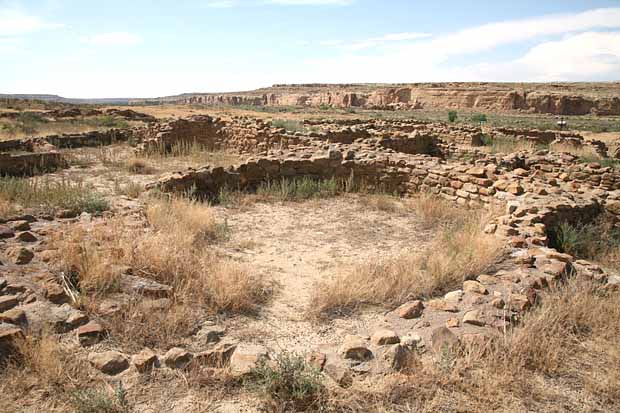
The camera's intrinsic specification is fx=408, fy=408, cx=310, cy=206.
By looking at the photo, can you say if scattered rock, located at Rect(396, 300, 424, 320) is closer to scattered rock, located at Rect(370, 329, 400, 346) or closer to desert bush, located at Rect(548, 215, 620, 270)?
scattered rock, located at Rect(370, 329, 400, 346)

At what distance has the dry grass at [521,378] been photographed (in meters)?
2.52


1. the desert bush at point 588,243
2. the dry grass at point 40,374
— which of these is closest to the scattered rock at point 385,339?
the dry grass at point 40,374

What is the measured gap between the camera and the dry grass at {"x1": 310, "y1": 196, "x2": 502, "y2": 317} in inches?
147

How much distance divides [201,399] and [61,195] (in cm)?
471

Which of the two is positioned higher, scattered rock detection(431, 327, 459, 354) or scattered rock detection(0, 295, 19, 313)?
scattered rock detection(0, 295, 19, 313)

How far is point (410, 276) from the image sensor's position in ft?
13.0

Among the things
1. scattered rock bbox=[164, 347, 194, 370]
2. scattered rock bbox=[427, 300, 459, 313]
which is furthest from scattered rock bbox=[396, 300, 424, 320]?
scattered rock bbox=[164, 347, 194, 370]

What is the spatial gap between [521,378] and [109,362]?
272cm

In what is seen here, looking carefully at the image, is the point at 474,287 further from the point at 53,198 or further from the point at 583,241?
the point at 53,198

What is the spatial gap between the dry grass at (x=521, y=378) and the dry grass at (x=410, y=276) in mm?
877

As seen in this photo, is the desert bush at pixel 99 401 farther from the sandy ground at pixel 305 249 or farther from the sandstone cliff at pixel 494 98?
the sandstone cliff at pixel 494 98

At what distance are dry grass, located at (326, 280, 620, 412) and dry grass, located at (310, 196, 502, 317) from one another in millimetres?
877

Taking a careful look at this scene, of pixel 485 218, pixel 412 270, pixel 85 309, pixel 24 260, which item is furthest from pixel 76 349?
pixel 485 218

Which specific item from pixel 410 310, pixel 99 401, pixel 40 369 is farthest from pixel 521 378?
pixel 40 369
